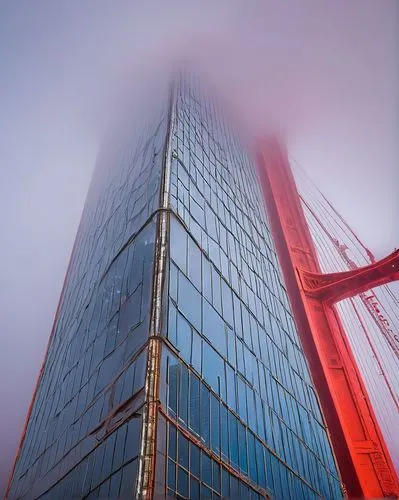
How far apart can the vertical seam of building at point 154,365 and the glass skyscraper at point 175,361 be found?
0.9 inches

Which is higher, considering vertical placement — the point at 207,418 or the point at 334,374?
the point at 334,374

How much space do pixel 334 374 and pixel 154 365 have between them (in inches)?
590

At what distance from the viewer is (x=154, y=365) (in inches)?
243

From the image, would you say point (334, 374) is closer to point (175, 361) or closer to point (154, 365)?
point (175, 361)

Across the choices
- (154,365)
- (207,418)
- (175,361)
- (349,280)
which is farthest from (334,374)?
(154,365)

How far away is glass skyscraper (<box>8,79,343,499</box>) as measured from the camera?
6.04 metres

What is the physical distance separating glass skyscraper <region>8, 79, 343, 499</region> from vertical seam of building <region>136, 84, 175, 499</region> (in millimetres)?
22

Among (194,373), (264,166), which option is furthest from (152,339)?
(264,166)

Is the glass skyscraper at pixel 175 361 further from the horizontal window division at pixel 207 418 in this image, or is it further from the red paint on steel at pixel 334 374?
the red paint on steel at pixel 334 374

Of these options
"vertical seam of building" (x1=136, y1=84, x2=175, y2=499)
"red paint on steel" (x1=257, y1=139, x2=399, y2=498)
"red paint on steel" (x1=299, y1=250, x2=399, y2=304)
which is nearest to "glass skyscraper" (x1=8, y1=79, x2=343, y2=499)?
"vertical seam of building" (x1=136, y1=84, x2=175, y2=499)

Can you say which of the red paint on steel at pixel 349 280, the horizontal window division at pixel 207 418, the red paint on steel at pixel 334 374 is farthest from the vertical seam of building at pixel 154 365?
the red paint on steel at pixel 349 280

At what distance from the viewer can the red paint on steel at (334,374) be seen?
1464 centimetres

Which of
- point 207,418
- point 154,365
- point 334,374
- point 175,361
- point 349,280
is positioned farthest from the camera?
point 349,280

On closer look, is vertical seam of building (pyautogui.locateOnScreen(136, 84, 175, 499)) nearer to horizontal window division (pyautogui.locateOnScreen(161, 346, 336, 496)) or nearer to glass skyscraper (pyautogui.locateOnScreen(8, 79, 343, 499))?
glass skyscraper (pyautogui.locateOnScreen(8, 79, 343, 499))
